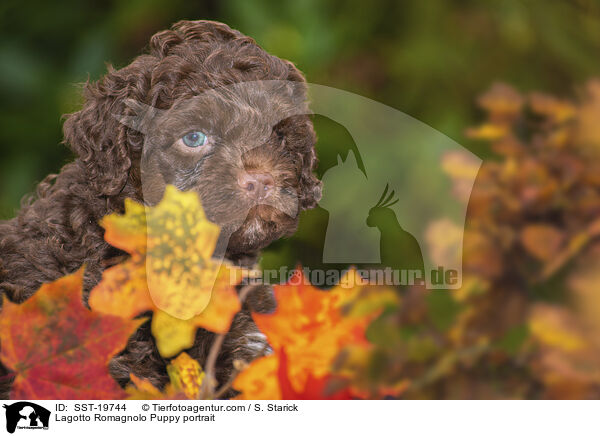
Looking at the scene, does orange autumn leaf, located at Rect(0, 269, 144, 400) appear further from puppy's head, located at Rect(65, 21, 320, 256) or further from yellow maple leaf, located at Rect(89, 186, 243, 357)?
puppy's head, located at Rect(65, 21, 320, 256)

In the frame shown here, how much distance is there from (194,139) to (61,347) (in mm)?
452

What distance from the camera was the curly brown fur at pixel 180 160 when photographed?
1.21 m

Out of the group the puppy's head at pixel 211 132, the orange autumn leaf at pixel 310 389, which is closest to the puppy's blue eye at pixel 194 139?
the puppy's head at pixel 211 132

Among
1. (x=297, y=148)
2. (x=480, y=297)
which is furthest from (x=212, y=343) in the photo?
(x=480, y=297)

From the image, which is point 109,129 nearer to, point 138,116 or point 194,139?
point 138,116

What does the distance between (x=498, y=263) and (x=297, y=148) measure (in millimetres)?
528

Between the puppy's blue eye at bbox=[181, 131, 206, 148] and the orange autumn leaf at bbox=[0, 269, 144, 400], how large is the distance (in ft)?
1.12

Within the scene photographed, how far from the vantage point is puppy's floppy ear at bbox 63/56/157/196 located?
1.27 metres

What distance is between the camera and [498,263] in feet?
3.18

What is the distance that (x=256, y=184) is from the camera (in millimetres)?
1211

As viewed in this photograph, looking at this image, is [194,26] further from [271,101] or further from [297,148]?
[297,148]
